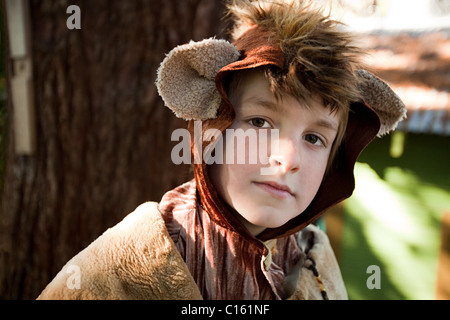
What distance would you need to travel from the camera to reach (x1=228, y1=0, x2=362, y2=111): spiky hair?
1.11 metres

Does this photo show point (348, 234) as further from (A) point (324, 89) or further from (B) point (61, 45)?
(B) point (61, 45)

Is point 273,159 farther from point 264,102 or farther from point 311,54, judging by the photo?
point 311,54

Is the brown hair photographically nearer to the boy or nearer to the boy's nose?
the boy

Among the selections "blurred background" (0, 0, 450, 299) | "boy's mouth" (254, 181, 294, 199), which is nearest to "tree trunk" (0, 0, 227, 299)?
"blurred background" (0, 0, 450, 299)

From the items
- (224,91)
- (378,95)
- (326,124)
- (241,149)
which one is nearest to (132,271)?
(241,149)

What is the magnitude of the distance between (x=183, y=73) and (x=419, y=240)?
7.70 feet

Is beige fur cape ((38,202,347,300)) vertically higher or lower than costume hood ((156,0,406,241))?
lower

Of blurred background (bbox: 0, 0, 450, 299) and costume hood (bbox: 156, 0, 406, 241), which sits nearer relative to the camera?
costume hood (bbox: 156, 0, 406, 241)

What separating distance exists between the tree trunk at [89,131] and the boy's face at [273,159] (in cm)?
71

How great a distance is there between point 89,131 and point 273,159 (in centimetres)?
116

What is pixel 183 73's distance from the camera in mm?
1163

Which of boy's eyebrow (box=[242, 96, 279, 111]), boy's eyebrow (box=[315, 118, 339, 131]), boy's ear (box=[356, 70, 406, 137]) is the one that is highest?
boy's ear (box=[356, 70, 406, 137])

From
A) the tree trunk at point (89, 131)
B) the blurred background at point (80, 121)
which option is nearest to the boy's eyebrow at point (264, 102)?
the blurred background at point (80, 121)
